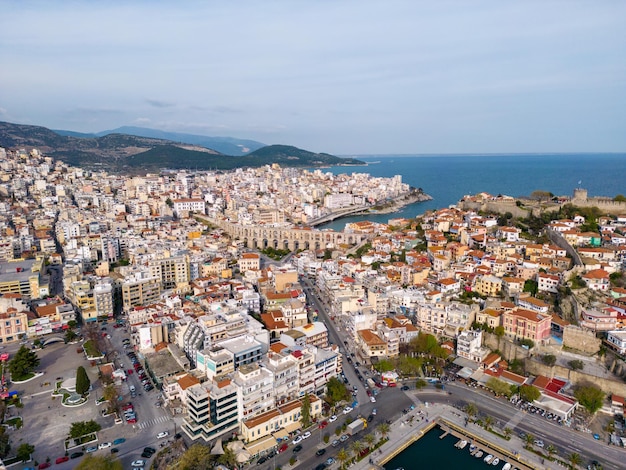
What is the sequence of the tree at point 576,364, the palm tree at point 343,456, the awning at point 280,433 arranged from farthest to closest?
the tree at point 576,364
the awning at point 280,433
the palm tree at point 343,456

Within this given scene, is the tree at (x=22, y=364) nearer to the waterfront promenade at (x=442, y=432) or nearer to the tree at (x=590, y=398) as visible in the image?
the waterfront promenade at (x=442, y=432)

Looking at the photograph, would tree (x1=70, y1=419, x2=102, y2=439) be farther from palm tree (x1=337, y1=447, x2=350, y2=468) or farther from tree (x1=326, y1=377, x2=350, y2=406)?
palm tree (x1=337, y1=447, x2=350, y2=468)

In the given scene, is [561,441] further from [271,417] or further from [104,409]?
[104,409]

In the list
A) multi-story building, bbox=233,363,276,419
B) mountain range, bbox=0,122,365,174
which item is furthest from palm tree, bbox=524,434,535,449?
mountain range, bbox=0,122,365,174

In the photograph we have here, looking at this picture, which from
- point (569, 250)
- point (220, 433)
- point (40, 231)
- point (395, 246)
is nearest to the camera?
point (220, 433)

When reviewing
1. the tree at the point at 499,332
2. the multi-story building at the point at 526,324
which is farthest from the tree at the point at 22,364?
the multi-story building at the point at 526,324

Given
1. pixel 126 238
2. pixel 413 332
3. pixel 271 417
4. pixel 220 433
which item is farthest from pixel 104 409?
pixel 126 238
